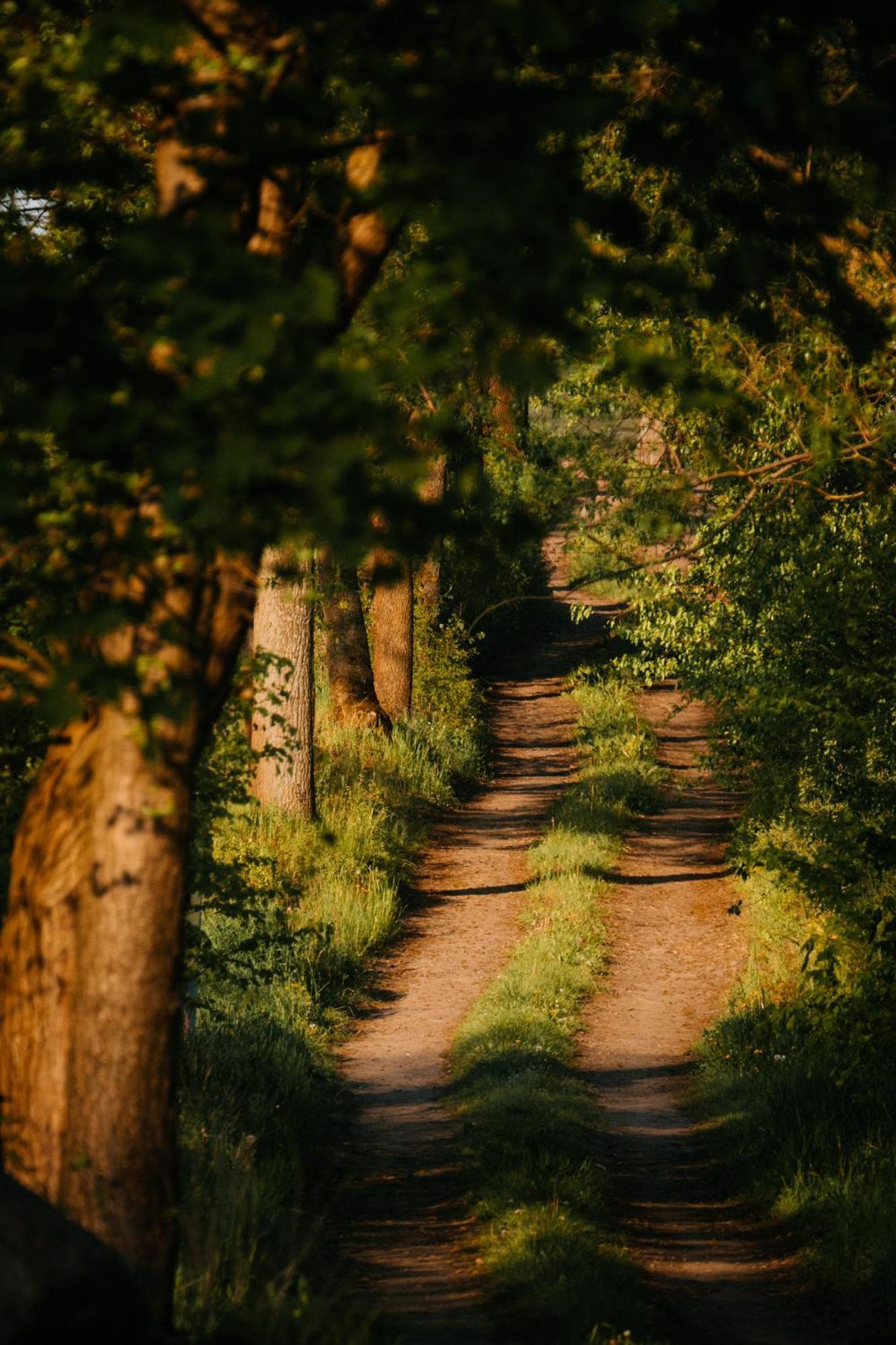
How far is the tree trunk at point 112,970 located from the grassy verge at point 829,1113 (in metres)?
4.18

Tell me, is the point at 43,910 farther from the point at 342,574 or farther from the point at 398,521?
the point at 342,574

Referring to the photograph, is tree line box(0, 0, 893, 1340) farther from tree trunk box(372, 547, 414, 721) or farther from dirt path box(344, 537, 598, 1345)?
tree trunk box(372, 547, 414, 721)

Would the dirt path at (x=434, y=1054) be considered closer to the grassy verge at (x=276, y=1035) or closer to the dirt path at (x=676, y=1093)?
the grassy verge at (x=276, y=1035)

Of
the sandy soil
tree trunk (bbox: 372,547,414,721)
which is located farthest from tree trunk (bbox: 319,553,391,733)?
the sandy soil

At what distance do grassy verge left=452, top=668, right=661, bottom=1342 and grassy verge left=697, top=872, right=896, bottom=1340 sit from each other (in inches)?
44.9

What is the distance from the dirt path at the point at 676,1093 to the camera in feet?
Result: 24.5

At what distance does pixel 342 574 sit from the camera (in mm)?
7934

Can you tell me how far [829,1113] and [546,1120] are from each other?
2.06 metres

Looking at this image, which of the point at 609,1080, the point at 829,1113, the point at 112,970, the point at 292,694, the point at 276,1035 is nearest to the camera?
the point at 112,970

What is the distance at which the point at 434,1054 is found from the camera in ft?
39.9

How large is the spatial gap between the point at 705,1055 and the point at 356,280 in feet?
29.3

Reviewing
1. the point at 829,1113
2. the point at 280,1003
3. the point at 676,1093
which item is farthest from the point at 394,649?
the point at 829,1113

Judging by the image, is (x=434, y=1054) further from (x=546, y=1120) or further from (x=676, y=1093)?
(x=546, y=1120)

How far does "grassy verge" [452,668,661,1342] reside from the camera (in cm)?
682
